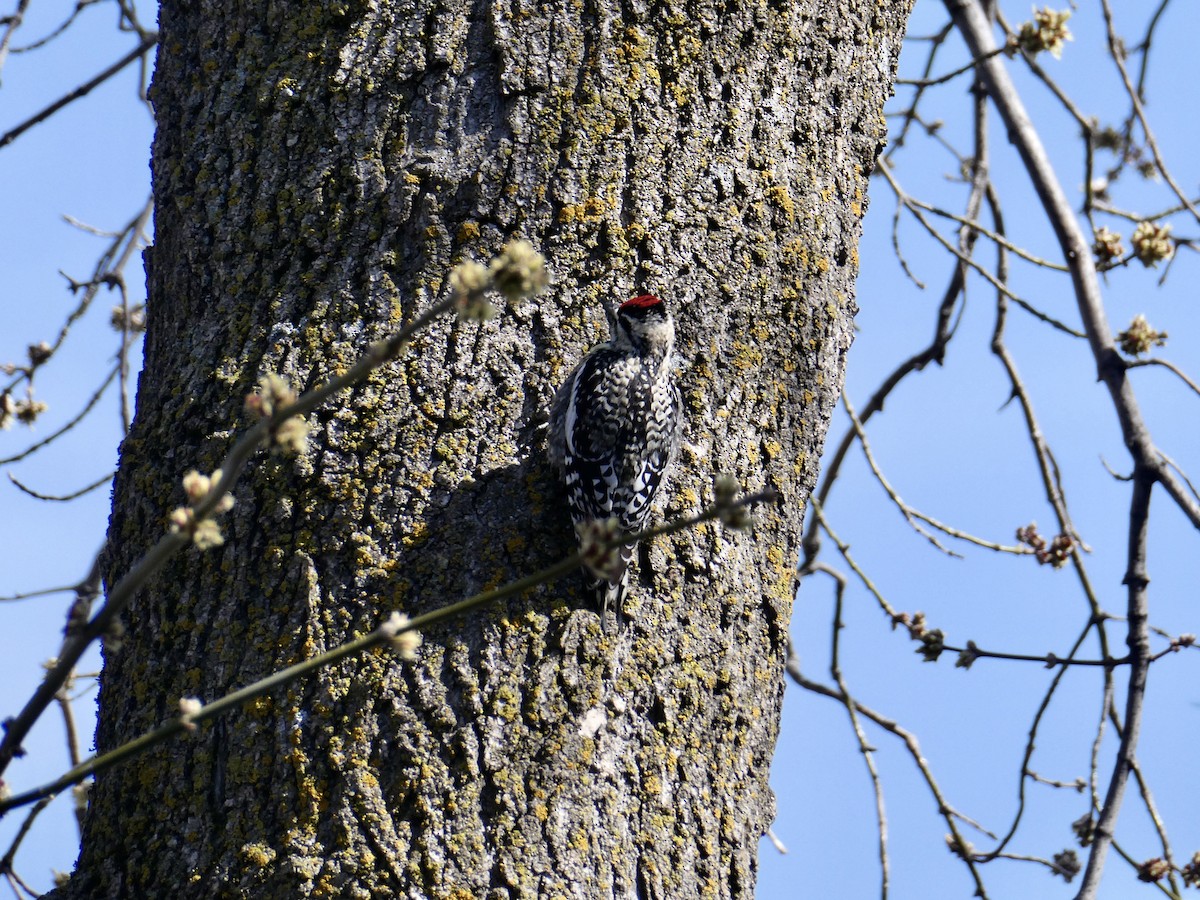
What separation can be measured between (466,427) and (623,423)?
0.55 meters

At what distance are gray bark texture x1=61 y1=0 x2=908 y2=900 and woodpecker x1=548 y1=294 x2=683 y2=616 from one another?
0.15 feet

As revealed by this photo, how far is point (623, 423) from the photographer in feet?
8.75

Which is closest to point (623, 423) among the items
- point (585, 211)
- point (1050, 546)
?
point (585, 211)

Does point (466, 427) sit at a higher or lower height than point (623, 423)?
lower

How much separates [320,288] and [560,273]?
0.41 meters

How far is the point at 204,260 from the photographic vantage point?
7.70 ft

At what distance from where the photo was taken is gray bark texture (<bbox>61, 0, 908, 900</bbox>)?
6.36 feet

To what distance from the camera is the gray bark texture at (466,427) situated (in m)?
1.94

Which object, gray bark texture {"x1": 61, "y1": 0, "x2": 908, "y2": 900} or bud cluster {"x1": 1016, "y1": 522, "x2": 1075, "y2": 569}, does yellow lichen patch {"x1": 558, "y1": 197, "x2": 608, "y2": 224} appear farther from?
bud cluster {"x1": 1016, "y1": 522, "x2": 1075, "y2": 569}

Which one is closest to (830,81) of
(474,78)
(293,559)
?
(474,78)

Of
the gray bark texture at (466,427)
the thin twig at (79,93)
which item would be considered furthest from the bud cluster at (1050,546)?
the thin twig at (79,93)

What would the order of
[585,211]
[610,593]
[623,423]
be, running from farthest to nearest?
1. [623,423]
2. [585,211]
3. [610,593]

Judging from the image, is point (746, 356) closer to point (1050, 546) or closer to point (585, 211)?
point (585, 211)

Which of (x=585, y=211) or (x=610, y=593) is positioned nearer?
(x=610, y=593)
